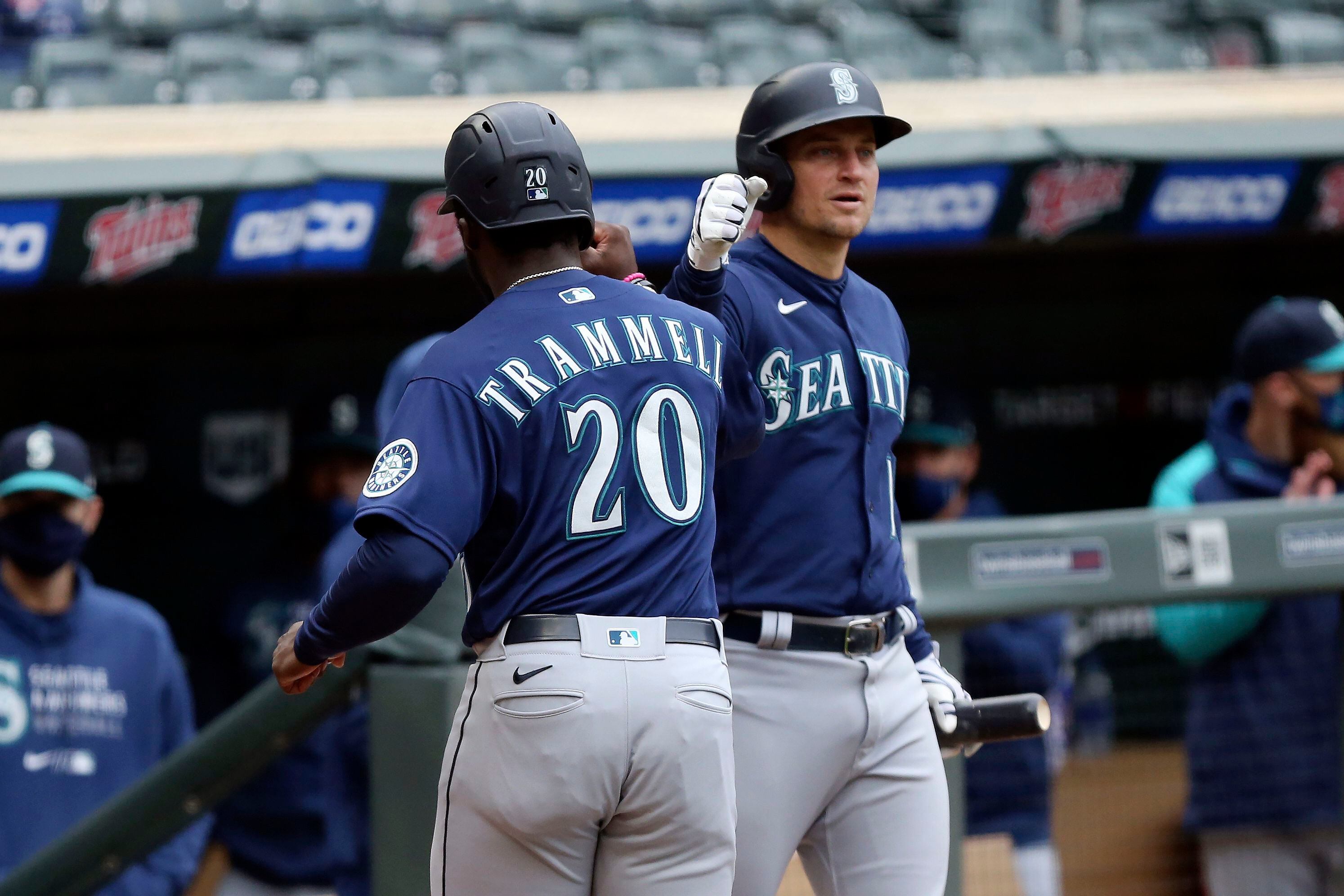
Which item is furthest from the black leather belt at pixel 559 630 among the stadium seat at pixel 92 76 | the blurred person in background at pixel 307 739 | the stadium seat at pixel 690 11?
the stadium seat at pixel 690 11

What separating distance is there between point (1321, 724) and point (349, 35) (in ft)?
18.3

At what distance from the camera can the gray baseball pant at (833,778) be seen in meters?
2.31

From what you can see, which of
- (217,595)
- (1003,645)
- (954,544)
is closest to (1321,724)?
(1003,645)

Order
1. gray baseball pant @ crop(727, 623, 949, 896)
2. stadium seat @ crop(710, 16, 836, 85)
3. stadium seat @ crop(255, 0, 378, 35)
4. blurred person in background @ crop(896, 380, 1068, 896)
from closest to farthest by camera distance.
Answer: gray baseball pant @ crop(727, 623, 949, 896) → blurred person in background @ crop(896, 380, 1068, 896) → stadium seat @ crop(710, 16, 836, 85) → stadium seat @ crop(255, 0, 378, 35)

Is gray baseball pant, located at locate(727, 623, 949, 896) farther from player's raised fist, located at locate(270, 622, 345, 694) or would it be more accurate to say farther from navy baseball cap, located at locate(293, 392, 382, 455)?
navy baseball cap, located at locate(293, 392, 382, 455)

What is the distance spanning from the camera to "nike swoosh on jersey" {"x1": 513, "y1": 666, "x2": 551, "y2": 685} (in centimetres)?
195

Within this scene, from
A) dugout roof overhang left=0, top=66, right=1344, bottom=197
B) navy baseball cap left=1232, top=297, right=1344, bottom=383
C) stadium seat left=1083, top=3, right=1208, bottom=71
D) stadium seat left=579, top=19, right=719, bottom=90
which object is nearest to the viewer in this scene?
navy baseball cap left=1232, top=297, right=1344, bottom=383

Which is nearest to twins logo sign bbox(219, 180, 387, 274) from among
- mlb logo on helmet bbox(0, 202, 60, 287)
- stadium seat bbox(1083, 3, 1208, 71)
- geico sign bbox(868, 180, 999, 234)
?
mlb logo on helmet bbox(0, 202, 60, 287)

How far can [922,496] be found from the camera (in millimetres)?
4238

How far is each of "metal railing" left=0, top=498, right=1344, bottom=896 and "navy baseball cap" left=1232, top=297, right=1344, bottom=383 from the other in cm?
36

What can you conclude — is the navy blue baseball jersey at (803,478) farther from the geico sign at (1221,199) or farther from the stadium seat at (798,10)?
the stadium seat at (798,10)

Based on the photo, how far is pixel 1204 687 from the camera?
10.3 ft

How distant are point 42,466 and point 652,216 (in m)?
2.12

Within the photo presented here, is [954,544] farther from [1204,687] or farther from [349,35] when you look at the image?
[349,35]
